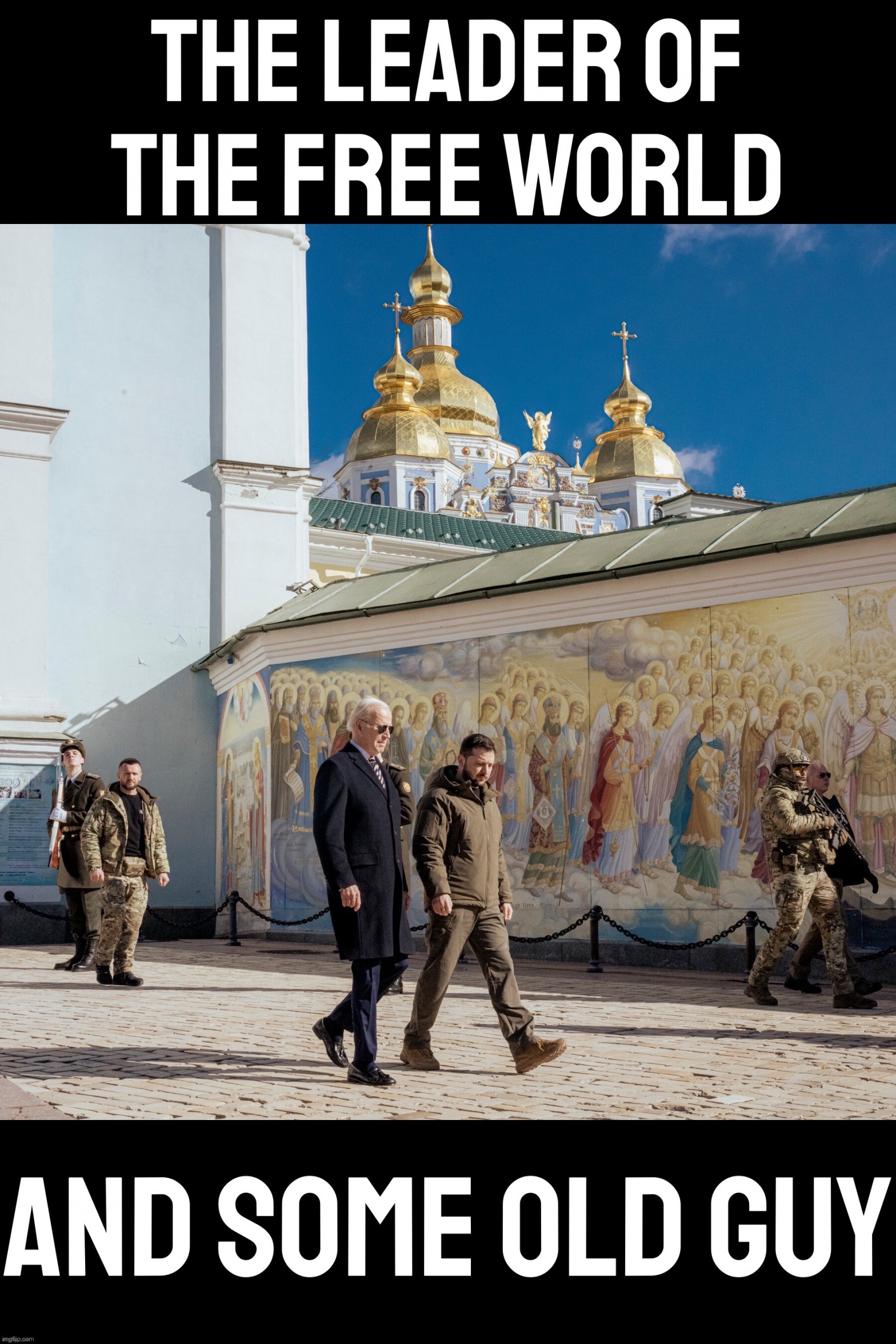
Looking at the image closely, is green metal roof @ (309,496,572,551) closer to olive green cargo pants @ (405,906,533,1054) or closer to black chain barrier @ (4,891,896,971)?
black chain barrier @ (4,891,896,971)

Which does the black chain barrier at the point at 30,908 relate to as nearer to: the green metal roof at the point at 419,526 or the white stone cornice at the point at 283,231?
the white stone cornice at the point at 283,231

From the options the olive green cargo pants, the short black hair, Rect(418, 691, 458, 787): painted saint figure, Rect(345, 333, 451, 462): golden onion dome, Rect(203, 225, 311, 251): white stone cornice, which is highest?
Rect(345, 333, 451, 462): golden onion dome

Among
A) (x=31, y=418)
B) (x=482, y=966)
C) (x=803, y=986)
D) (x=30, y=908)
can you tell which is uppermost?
(x=31, y=418)

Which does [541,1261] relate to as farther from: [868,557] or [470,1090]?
[868,557]

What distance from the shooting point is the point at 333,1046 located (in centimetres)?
811

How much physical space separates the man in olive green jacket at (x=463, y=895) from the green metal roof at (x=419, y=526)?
138 ft

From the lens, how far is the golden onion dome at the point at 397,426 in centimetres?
9631

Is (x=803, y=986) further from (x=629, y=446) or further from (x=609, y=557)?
(x=629, y=446)

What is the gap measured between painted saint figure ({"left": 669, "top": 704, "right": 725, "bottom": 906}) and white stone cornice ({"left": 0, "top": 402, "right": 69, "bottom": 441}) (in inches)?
459

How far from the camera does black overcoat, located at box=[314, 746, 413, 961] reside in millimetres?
7738

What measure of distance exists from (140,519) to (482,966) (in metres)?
17.0

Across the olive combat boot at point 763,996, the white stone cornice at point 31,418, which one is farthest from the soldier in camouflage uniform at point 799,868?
the white stone cornice at point 31,418

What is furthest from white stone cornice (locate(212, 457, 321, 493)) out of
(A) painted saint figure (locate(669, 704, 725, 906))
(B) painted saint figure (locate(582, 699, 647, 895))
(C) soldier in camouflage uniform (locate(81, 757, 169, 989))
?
(C) soldier in camouflage uniform (locate(81, 757, 169, 989))

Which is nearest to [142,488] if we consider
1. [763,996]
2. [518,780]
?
[518,780]
